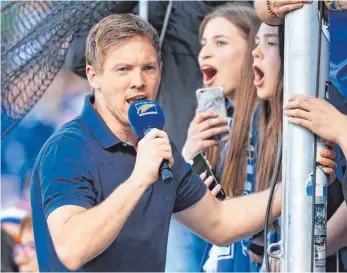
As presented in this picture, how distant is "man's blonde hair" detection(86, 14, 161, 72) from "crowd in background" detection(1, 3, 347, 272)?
2.26 ft

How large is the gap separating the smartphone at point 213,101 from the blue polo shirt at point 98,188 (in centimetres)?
55

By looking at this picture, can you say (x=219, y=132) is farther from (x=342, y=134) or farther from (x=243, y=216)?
(x=342, y=134)

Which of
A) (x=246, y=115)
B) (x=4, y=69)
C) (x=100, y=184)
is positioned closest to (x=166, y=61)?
(x=246, y=115)

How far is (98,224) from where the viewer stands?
2.51 meters

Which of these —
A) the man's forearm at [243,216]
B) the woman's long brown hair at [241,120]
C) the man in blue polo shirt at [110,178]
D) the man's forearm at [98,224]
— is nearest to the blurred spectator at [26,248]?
the man in blue polo shirt at [110,178]

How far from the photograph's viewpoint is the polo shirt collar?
278 cm

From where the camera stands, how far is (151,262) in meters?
2.85

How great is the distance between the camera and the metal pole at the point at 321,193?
2523 millimetres

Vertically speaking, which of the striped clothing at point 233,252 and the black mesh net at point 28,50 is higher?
the black mesh net at point 28,50

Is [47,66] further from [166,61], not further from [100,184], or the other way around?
[100,184]

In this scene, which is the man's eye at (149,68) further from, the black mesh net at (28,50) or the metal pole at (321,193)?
the black mesh net at (28,50)

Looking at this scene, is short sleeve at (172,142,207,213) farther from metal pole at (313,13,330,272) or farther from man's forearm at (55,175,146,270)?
metal pole at (313,13,330,272)

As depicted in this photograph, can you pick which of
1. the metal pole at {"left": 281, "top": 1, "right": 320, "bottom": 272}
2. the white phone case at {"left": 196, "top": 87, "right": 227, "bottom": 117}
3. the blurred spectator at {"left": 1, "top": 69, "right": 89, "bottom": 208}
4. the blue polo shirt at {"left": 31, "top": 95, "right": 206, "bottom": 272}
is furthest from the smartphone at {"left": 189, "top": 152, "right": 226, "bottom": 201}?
the metal pole at {"left": 281, "top": 1, "right": 320, "bottom": 272}

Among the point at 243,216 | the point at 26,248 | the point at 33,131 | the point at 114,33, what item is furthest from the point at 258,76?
the point at 26,248
